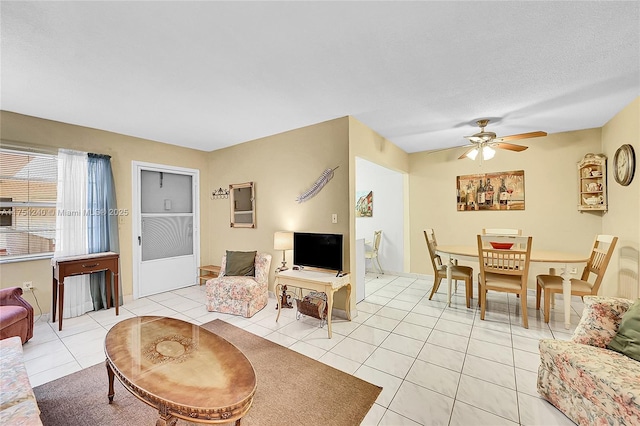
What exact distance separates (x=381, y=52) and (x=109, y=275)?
14.3 feet

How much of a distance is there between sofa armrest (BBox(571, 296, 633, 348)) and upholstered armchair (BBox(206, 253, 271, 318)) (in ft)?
10.3

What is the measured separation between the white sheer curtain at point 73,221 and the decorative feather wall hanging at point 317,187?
289cm

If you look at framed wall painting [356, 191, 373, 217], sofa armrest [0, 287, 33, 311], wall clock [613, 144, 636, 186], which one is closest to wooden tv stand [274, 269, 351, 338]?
sofa armrest [0, 287, 33, 311]

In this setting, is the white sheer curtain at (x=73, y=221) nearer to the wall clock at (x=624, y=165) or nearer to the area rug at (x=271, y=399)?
the area rug at (x=271, y=399)

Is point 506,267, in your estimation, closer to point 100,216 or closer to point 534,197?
point 534,197

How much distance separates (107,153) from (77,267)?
1651 mm

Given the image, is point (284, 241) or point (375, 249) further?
point (375, 249)

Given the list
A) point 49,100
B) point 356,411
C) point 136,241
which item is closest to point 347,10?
point 356,411

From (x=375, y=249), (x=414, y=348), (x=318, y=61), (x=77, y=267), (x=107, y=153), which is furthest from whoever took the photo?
(x=375, y=249)

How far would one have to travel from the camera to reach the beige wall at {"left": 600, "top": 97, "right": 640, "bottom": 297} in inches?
114

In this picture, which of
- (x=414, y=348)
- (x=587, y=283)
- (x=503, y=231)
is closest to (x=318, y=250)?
(x=414, y=348)

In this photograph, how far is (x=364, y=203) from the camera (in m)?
5.97

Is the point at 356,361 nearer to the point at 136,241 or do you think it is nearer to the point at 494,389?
the point at 494,389

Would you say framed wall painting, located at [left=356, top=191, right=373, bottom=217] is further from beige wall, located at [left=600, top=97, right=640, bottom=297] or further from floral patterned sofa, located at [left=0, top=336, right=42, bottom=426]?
floral patterned sofa, located at [left=0, top=336, right=42, bottom=426]
